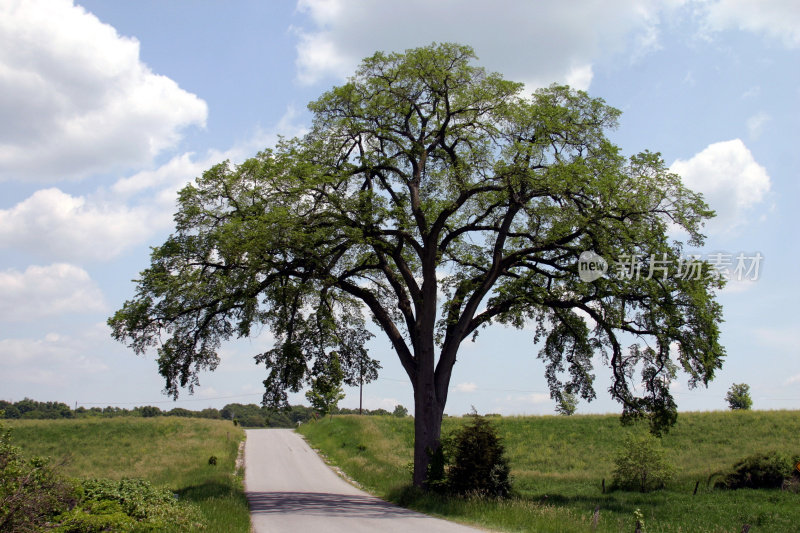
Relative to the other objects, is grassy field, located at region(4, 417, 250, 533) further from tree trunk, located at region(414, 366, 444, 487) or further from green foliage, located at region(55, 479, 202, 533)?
tree trunk, located at region(414, 366, 444, 487)

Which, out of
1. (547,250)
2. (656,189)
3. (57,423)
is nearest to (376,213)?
(547,250)

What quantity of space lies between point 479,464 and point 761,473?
17.7 metres

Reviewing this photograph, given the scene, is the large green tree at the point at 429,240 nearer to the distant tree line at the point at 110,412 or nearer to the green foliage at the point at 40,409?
the distant tree line at the point at 110,412

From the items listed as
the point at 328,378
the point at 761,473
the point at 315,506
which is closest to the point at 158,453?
the point at 328,378

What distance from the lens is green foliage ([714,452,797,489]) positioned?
89.8 ft

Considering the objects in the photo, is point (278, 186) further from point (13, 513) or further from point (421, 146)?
point (13, 513)

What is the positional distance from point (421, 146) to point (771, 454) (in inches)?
886

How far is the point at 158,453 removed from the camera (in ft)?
133

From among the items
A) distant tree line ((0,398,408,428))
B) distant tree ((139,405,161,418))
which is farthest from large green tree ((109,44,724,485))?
distant tree ((139,405,161,418))

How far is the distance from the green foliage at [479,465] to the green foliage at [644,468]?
13827mm

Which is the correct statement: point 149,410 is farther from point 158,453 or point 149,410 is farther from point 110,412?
point 158,453

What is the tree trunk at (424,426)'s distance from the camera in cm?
2078

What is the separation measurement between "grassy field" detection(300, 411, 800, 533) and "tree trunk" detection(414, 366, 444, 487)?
42.9 inches

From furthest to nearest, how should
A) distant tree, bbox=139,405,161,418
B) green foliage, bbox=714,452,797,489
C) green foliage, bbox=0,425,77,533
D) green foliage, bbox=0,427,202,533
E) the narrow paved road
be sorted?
1. distant tree, bbox=139,405,161,418
2. green foliage, bbox=714,452,797,489
3. the narrow paved road
4. green foliage, bbox=0,427,202,533
5. green foliage, bbox=0,425,77,533
